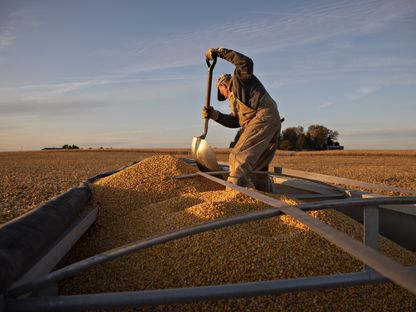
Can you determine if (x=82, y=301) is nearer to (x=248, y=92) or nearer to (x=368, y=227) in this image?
(x=368, y=227)

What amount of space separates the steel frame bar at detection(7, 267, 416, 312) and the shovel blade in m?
3.22

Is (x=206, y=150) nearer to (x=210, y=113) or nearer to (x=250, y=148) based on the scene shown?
(x=210, y=113)

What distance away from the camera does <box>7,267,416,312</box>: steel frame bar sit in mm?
1224

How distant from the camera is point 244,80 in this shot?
372cm

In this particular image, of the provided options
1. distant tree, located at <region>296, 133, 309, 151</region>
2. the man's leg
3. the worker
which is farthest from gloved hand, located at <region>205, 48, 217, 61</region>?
distant tree, located at <region>296, 133, 309, 151</region>

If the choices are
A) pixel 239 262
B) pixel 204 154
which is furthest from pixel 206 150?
pixel 239 262

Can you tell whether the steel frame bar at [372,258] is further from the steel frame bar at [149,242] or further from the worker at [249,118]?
the worker at [249,118]

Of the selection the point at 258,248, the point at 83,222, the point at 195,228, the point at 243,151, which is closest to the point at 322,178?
the point at 243,151

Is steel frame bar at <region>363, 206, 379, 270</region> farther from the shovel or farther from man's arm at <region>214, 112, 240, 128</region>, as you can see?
the shovel

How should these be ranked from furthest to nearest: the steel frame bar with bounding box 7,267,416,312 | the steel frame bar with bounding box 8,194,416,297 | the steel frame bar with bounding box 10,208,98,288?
the steel frame bar with bounding box 10,208,98,288 < the steel frame bar with bounding box 8,194,416,297 < the steel frame bar with bounding box 7,267,416,312

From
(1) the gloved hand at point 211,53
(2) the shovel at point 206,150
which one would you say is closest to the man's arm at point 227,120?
(2) the shovel at point 206,150

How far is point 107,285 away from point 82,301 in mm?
771

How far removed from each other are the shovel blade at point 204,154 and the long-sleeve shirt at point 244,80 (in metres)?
0.87

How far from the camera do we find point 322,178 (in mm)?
3984
